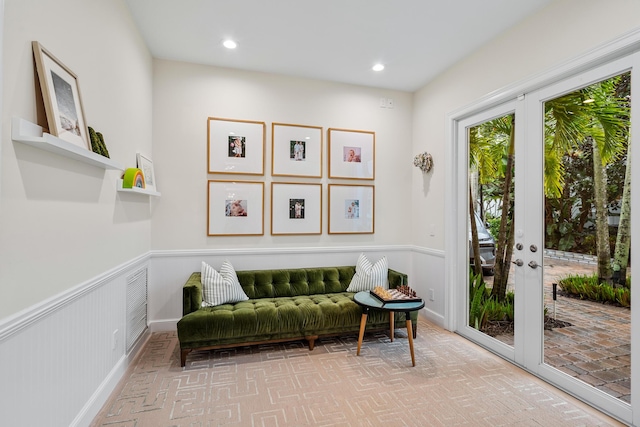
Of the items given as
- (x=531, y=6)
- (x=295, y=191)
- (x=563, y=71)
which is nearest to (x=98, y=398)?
(x=295, y=191)

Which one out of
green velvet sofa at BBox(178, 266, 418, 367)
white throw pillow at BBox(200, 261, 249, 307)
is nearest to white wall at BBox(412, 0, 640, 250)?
green velvet sofa at BBox(178, 266, 418, 367)

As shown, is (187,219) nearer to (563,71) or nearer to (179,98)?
(179,98)

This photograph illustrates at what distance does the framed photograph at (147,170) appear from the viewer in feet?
9.64

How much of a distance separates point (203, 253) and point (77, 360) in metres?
1.78

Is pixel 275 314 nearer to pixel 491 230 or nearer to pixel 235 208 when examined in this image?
pixel 235 208

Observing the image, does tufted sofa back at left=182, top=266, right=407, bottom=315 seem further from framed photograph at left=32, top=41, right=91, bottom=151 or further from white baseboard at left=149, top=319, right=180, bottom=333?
framed photograph at left=32, top=41, right=91, bottom=151

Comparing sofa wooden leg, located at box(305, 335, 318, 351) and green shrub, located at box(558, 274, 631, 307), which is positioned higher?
green shrub, located at box(558, 274, 631, 307)

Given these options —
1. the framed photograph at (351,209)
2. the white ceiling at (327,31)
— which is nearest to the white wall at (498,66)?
the white ceiling at (327,31)

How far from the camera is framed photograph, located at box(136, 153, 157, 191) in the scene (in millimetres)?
2939

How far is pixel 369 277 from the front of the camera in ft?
12.0

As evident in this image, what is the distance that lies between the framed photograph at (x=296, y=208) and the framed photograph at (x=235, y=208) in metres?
0.16

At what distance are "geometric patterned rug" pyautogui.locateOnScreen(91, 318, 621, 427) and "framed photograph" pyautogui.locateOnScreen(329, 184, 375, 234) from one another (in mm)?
1410

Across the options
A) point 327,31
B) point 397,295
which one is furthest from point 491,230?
point 327,31

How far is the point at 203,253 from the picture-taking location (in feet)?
11.7
